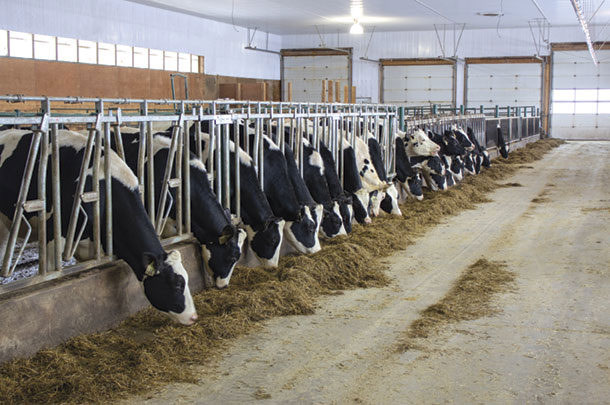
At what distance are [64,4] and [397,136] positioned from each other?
1575cm

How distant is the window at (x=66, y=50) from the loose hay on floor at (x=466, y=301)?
67.9ft

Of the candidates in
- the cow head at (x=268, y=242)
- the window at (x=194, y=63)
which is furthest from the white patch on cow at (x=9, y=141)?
the window at (x=194, y=63)

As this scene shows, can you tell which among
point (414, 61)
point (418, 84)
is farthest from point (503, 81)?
point (414, 61)

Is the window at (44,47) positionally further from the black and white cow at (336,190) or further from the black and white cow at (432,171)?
the black and white cow at (336,190)

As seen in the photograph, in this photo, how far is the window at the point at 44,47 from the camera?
24125mm

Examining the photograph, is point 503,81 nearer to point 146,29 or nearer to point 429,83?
point 429,83

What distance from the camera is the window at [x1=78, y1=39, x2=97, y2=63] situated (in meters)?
26.2

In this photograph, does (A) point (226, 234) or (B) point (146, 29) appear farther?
(B) point (146, 29)

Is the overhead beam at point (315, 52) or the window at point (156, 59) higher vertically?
the overhead beam at point (315, 52)

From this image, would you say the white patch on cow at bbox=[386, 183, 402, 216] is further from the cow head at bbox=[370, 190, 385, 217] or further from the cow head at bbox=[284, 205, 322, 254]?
the cow head at bbox=[284, 205, 322, 254]

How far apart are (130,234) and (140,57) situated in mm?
25216

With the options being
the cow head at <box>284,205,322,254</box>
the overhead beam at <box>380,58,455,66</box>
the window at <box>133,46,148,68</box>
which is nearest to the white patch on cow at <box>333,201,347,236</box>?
the cow head at <box>284,205,322,254</box>

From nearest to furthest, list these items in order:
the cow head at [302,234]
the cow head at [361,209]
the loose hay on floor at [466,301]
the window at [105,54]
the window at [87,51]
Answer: the loose hay on floor at [466,301]
the cow head at [302,234]
the cow head at [361,209]
the window at [87,51]
the window at [105,54]

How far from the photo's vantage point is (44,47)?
24.5 metres
